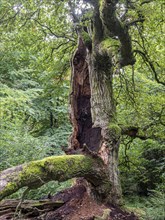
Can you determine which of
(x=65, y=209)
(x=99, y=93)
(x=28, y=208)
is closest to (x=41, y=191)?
(x=28, y=208)

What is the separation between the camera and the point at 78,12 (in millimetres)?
5590

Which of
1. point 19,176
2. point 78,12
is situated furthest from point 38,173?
point 78,12

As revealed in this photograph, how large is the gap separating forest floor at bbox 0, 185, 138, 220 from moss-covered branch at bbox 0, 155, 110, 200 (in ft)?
1.01

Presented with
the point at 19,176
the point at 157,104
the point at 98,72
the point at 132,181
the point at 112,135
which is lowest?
the point at 132,181

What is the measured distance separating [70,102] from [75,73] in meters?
0.60

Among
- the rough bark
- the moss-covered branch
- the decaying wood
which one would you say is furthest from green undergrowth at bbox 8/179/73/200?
the moss-covered branch

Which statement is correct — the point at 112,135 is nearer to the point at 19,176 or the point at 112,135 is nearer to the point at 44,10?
the point at 19,176

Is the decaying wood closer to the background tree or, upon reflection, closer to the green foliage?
the background tree

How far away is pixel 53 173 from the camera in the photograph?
3684mm

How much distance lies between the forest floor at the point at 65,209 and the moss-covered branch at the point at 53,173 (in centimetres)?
31

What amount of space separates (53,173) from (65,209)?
0.84m

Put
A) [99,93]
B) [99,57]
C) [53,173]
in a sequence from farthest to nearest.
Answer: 1. [99,93]
2. [99,57]
3. [53,173]

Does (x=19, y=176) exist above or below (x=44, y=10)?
below

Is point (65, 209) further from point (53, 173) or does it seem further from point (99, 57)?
point (99, 57)
